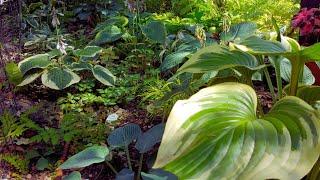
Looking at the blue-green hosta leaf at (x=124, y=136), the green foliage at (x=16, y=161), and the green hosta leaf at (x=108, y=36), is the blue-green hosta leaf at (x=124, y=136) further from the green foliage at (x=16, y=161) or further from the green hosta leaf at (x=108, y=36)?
the green hosta leaf at (x=108, y=36)

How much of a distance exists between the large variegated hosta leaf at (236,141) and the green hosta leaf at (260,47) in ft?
0.56

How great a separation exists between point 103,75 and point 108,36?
0.43 metres

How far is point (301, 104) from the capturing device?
5.02 feet

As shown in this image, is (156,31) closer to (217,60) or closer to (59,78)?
(59,78)

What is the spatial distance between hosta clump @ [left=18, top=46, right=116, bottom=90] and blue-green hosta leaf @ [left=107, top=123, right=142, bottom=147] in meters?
0.63

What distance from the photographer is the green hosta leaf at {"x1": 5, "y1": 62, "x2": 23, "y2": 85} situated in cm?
270

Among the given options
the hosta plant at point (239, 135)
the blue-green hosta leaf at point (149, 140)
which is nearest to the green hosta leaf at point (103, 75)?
the blue-green hosta leaf at point (149, 140)

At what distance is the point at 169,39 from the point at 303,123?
1682 millimetres

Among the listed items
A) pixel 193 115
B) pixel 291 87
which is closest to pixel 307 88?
pixel 291 87

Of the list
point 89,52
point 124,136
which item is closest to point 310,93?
point 124,136

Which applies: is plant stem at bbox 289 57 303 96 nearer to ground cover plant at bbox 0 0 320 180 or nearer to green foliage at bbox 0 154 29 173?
ground cover plant at bbox 0 0 320 180

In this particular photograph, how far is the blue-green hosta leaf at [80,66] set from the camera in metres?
2.77

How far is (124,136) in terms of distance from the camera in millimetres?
2094

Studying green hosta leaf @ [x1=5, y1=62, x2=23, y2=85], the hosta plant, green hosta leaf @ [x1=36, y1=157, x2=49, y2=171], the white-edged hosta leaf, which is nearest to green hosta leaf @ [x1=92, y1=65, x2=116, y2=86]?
green hosta leaf @ [x1=5, y1=62, x2=23, y2=85]
